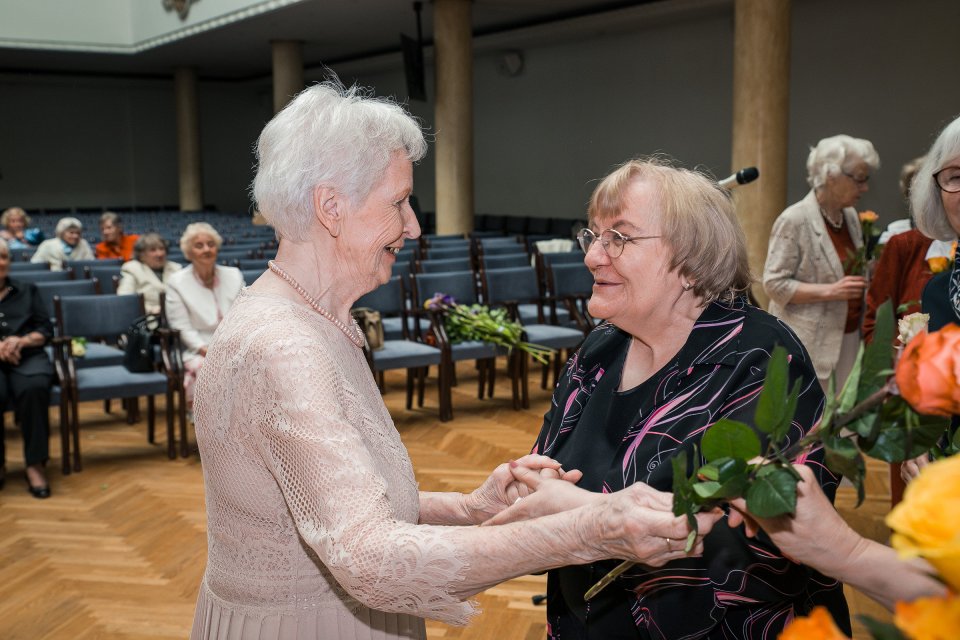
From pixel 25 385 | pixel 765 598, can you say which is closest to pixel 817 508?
pixel 765 598

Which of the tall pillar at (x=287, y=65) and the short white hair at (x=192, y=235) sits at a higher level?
the tall pillar at (x=287, y=65)

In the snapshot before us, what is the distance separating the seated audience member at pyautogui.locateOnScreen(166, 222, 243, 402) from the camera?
5598 mm

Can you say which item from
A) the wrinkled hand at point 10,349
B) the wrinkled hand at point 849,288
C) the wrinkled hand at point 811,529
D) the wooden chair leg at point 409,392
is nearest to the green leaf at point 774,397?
the wrinkled hand at point 811,529

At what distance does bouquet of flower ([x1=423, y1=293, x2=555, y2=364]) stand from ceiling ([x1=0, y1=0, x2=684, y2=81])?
25.6ft

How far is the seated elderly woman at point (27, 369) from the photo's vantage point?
16.5 feet

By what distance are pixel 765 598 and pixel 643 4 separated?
12.9 metres

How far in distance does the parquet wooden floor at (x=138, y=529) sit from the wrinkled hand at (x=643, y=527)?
7.36 ft

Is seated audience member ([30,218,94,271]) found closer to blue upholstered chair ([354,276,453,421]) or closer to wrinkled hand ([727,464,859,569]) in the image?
blue upholstered chair ([354,276,453,421])

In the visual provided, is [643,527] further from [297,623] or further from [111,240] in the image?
[111,240]

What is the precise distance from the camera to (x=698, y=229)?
1824 mm

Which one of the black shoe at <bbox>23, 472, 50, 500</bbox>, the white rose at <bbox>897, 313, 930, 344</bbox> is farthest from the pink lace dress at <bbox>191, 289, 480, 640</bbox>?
the black shoe at <bbox>23, 472, 50, 500</bbox>

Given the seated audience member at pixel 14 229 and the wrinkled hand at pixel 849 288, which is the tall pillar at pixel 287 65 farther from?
the wrinkled hand at pixel 849 288

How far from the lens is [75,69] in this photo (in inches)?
894

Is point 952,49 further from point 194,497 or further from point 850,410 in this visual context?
point 850,410
